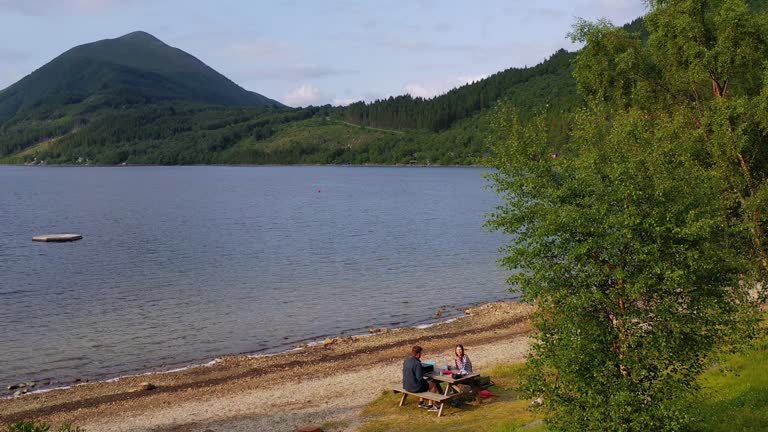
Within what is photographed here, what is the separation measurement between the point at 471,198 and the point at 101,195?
103m

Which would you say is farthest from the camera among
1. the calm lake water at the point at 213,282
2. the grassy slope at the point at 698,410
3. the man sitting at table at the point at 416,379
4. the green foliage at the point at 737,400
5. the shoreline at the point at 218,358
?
the calm lake water at the point at 213,282

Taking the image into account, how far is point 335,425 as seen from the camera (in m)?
21.0

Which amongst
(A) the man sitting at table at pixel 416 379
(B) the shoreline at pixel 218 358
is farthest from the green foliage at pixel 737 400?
(B) the shoreline at pixel 218 358

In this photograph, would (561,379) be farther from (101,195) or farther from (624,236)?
(101,195)

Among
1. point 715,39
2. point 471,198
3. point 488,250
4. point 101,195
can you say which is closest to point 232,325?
point 715,39

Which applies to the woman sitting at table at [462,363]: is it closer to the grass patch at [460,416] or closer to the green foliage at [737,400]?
the grass patch at [460,416]

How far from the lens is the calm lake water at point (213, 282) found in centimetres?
3792

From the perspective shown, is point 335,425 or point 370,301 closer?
point 335,425

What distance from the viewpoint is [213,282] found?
57.7m

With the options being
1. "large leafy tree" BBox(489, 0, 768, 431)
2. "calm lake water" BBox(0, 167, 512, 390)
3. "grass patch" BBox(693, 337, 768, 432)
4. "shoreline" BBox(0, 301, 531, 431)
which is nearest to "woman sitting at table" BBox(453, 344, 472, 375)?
"shoreline" BBox(0, 301, 531, 431)

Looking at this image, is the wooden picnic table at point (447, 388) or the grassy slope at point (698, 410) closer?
the grassy slope at point (698, 410)

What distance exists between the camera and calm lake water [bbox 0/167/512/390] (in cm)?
3792

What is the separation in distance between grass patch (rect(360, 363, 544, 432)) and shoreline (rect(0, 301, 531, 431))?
1.76 metres

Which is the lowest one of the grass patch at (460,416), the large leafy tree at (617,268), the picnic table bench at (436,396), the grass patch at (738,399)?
the grass patch at (460,416)
